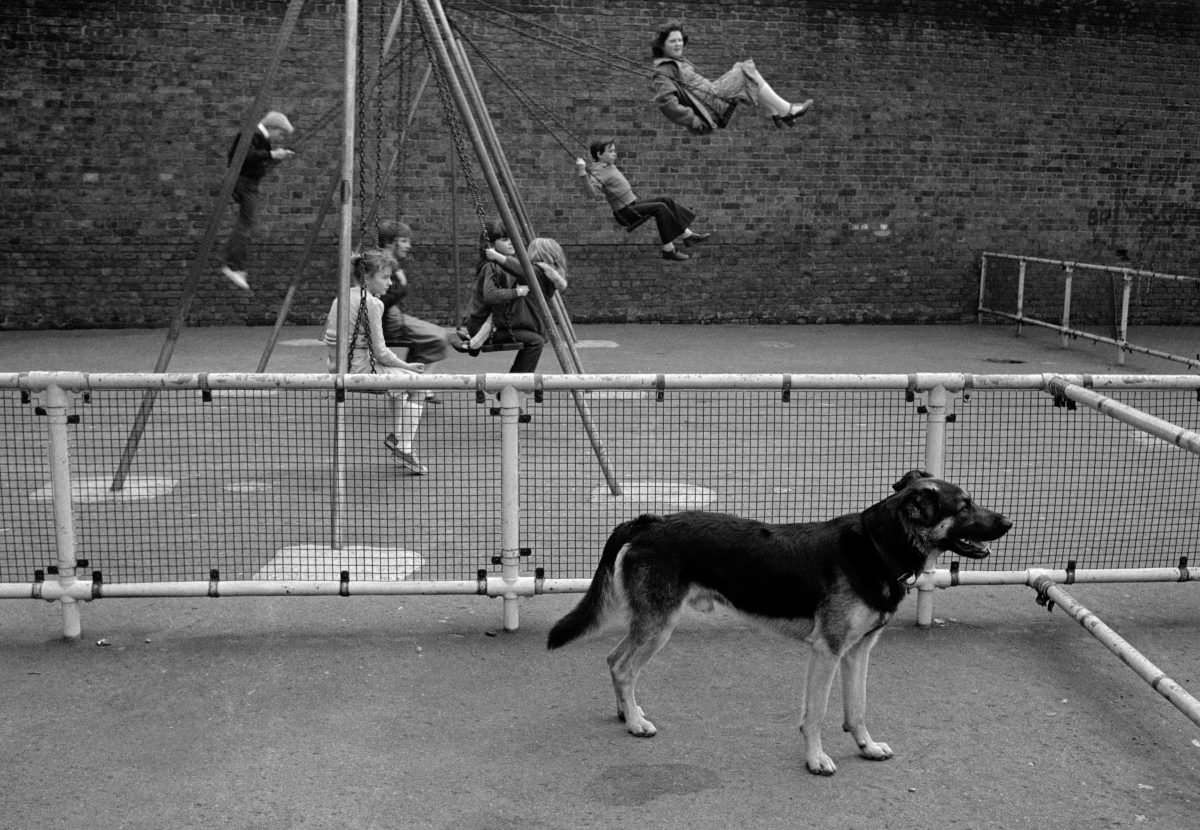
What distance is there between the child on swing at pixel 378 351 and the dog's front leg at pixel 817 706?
4.47 meters

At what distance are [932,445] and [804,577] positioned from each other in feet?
5.91

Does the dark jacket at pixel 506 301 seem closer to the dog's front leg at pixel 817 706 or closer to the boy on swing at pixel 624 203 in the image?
the boy on swing at pixel 624 203

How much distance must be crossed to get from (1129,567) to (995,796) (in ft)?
9.48

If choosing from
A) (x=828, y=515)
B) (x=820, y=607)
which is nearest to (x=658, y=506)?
(x=828, y=515)

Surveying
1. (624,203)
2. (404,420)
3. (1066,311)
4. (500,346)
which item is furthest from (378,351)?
(1066,311)

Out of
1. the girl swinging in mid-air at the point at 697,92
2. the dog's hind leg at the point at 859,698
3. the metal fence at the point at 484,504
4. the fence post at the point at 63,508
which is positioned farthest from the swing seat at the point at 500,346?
the dog's hind leg at the point at 859,698

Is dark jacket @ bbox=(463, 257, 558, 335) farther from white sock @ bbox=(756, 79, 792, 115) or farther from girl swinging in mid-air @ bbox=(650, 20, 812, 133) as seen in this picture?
white sock @ bbox=(756, 79, 792, 115)

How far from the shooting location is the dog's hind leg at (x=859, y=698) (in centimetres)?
545

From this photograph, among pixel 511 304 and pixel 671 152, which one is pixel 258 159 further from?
pixel 671 152

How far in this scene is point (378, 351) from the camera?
1030 centimetres

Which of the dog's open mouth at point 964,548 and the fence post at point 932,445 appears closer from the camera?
the dog's open mouth at point 964,548

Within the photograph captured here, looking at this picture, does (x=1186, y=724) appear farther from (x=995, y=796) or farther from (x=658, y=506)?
(x=658, y=506)

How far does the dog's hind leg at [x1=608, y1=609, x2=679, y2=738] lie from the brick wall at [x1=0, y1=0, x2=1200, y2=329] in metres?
12.8

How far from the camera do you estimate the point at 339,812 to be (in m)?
4.93
